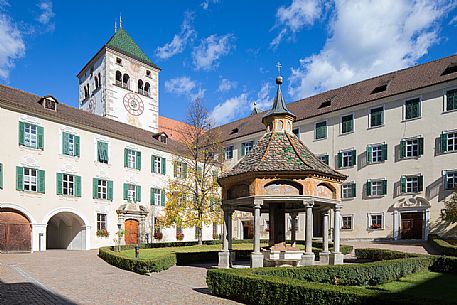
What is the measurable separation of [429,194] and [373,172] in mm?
4973

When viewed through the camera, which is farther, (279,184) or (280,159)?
(280,159)

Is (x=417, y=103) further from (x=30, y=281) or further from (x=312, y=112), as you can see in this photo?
(x=30, y=281)

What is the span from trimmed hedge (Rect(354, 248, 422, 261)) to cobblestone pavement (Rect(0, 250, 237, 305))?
9.82m

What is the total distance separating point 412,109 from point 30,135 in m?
29.5

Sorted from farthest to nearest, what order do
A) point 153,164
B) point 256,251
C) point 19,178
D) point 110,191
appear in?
point 153,164
point 110,191
point 19,178
point 256,251

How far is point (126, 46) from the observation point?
51500mm

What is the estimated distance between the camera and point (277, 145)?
17.2 m

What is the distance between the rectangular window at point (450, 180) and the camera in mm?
29453

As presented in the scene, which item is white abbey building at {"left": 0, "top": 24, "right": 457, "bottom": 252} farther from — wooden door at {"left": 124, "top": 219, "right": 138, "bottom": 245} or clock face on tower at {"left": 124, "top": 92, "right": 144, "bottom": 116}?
clock face on tower at {"left": 124, "top": 92, "right": 144, "bottom": 116}

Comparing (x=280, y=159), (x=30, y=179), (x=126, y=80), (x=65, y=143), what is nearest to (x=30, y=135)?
(x=65, y=143)

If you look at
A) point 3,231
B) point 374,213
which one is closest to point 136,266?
point 3,231

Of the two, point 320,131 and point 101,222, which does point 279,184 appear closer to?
point 101,222

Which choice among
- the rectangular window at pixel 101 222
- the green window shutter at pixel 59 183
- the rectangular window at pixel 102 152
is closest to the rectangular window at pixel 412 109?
the rectangular window at pixel 102 152

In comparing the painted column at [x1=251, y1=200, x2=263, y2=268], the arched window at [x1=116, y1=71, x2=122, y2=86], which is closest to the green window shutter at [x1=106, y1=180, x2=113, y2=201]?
the arched window at [x1=116, y1=71, x2=122, y2=86]
